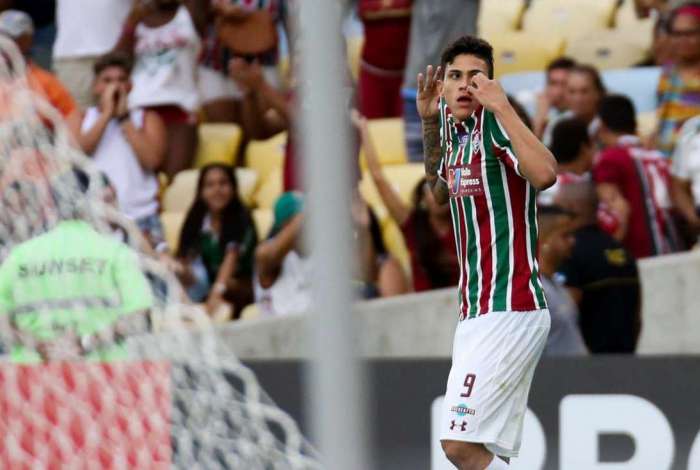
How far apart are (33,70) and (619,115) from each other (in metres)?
2.86

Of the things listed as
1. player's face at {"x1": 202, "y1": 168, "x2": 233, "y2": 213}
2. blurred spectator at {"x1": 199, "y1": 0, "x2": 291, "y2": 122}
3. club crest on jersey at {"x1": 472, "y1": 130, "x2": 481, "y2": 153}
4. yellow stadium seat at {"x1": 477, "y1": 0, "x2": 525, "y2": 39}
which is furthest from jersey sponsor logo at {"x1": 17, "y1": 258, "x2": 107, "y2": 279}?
yellow stadium seat at {"x1": 477, "y1": 0, "x2": 525, "y2": 39}

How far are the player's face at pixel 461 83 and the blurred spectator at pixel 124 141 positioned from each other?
11.9 ft

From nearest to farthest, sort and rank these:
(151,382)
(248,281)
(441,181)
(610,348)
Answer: (441,181) → (151,382) → (610,348) → (248,281)

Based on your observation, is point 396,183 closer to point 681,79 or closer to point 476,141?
point 681,79

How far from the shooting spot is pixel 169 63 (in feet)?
27.9

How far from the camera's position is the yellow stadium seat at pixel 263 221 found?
7641 millimetres

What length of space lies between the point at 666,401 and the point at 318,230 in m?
4.47

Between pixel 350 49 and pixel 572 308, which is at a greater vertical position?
pixel 350 49

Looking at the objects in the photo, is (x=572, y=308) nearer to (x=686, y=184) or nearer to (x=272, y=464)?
(x=686, y=184)

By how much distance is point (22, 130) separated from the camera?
211 inches

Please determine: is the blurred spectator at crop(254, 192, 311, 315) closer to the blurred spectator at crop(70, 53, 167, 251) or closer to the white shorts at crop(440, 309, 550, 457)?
the blurred spectator at crop(70, 53, 167, 251)

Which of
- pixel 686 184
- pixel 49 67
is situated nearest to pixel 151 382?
pixel 686 184

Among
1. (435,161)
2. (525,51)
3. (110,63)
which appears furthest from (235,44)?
(435,161)

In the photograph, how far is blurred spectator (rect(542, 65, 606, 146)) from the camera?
7.48m
